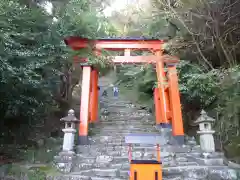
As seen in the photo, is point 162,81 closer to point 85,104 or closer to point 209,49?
point 209,49

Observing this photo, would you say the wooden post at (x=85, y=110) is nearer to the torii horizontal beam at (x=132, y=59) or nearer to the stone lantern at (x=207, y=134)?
the torii horizontal beam at (x=132, y=59)

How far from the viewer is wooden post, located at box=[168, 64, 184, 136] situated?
329 inches

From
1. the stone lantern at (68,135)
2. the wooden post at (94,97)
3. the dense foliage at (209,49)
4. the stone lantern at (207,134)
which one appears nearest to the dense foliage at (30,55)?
the stone lantern at (68,135)

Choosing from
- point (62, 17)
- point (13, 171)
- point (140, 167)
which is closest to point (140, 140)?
point (140, 167)

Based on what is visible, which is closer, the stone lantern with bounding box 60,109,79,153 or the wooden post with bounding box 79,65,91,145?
the stone lantern with bounding box 60,109,79,153

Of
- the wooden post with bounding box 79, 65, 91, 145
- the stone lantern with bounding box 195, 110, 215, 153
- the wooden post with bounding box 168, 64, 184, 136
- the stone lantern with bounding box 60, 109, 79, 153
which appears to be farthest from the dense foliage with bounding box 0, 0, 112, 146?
the stone lantern with bounding box 195, 110, 215, 153

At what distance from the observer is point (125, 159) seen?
23.6 feet

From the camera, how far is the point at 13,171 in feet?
20.4

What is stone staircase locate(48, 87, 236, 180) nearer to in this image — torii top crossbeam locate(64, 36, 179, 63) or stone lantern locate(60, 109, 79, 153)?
stone lantern locate(60, 109, 79, 153)

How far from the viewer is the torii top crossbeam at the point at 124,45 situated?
9.20m

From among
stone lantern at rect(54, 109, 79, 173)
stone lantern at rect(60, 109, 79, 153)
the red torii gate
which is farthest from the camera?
the red torii gate

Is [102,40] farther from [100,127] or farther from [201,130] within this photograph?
[201,130]

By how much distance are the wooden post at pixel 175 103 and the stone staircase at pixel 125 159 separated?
1.69ft

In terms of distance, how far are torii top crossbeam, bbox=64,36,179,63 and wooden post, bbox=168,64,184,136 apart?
3.15 feet
